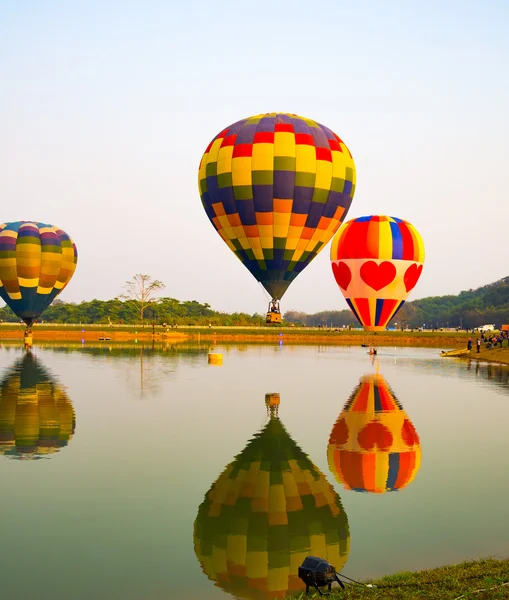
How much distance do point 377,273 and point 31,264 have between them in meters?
36.4

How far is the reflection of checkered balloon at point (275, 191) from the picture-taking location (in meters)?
45.6

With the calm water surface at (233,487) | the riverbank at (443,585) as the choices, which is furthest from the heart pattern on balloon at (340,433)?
the riverbank at (443,585)

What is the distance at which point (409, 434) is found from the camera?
24.9 meters

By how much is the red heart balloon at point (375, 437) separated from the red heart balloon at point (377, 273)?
40.8 metres

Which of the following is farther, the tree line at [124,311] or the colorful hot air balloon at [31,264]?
the tree line at [124,311]

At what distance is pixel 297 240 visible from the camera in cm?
4650

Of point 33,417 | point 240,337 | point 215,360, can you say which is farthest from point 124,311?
point 33,417

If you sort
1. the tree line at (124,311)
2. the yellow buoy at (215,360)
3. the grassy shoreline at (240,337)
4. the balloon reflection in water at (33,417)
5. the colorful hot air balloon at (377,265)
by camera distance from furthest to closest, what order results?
the tree line at (124,311), the grassy shoreline at (240,337), the colorful hot air balloon at (377,265), the yellow buoy at (215,360), the balloon reflection in water at (33,417)

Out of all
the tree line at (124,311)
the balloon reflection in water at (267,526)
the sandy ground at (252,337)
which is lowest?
the balloon reflection in water at (267,526)

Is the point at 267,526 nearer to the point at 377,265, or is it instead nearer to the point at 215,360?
the point at 215,360

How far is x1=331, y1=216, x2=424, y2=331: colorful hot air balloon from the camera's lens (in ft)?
219

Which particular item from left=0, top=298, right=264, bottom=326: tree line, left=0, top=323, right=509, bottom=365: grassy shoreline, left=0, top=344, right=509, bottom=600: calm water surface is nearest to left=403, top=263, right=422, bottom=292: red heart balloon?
Result: left=0, top=323, right=509, bottom=365: grassy shoreline

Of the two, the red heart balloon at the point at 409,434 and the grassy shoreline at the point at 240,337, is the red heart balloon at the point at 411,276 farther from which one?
the red heart balloon at the point at 409,434

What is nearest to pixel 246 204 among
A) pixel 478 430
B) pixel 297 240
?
pixel 297 240
